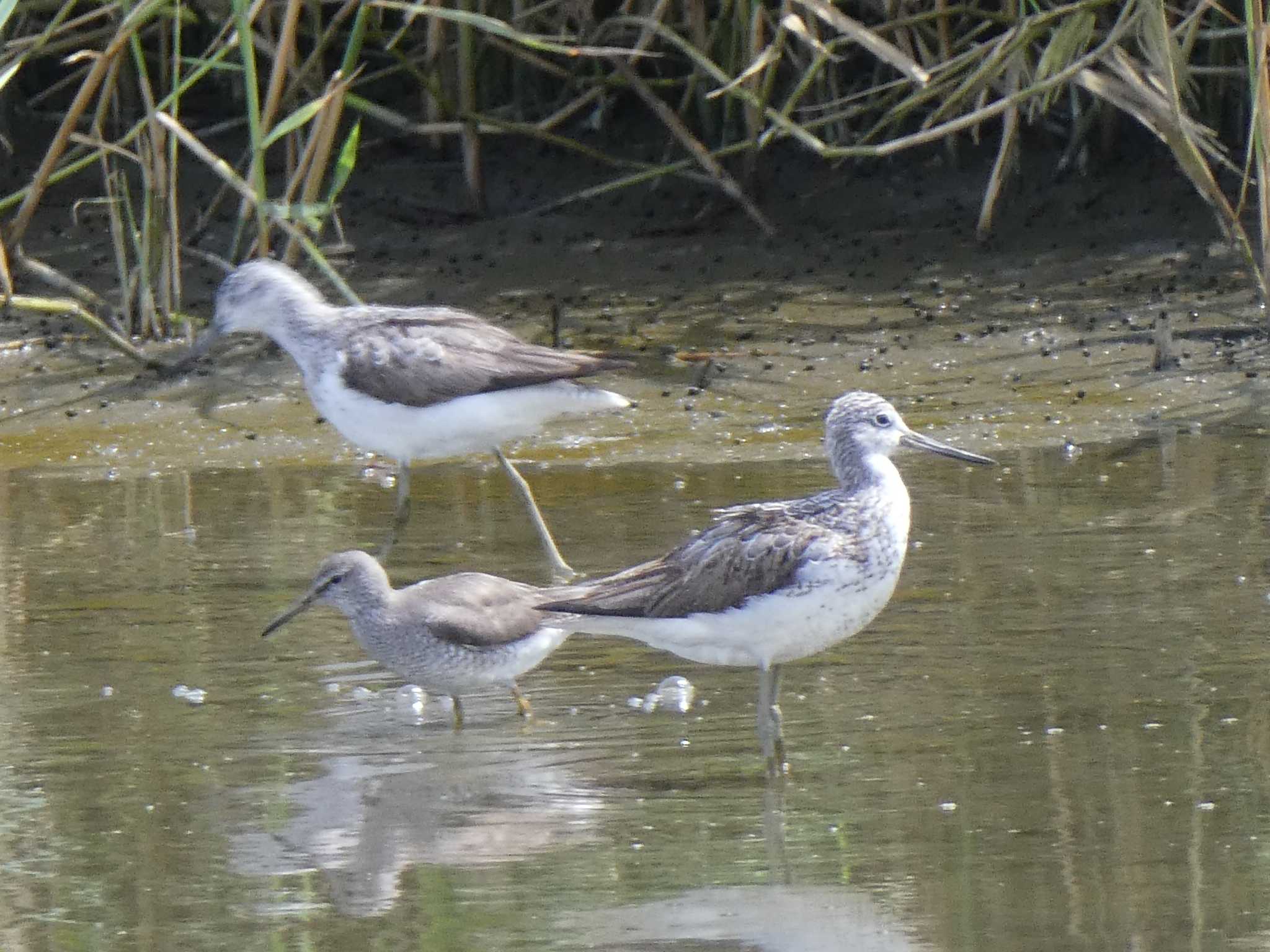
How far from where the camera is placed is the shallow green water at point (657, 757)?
4195 millimetres

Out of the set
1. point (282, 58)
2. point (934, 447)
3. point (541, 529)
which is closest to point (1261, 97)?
point (934, 447)

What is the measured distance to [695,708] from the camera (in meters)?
5.71

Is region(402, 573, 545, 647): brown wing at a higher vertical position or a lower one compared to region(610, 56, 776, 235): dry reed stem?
lower

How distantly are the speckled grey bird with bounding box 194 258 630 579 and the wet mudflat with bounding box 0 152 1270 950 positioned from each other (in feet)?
1.11

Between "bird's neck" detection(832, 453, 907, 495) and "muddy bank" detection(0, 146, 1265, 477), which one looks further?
"muddy bank" detection(0, 146, 1265, 477)

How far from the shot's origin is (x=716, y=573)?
536 centimetres

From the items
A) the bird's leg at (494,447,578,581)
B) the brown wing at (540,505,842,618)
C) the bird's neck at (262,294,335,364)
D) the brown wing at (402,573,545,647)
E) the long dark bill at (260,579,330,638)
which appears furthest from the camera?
the bird's neck at (262,294,335,364)

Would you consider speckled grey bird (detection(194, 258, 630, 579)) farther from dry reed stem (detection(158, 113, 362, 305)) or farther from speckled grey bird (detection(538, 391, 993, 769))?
speckled grey bird (detection(538, 391, 993, 769))

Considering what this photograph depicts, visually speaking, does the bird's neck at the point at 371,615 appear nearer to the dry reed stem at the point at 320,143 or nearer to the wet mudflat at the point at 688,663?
the wet mudflat at the point at 688,663

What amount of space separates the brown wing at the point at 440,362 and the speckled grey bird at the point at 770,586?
2.15 m

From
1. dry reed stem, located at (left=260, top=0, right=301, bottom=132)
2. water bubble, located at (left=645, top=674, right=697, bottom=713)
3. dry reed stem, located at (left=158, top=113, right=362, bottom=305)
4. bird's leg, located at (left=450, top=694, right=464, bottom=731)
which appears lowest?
bird's leg, located at (left=450, top=694, right=464, bottom=731)

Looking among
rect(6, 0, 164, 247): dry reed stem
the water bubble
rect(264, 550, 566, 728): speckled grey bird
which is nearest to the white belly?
rect(264, 550, 566, 728): speckled grey bird

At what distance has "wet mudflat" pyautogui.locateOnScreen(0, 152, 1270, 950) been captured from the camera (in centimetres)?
430

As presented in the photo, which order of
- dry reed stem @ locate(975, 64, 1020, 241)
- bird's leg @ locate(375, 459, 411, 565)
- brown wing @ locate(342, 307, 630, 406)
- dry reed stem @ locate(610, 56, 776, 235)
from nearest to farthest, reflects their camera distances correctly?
1. bird's leg @ locate(375, 459, 411, 565)
2. brown wing @ locate(342, 307, 630, 406)
3. dry reed stem @ locate(975, 64, 1020, 241)
4. dry reed stem @ locate(610, 56, 776, 235)
